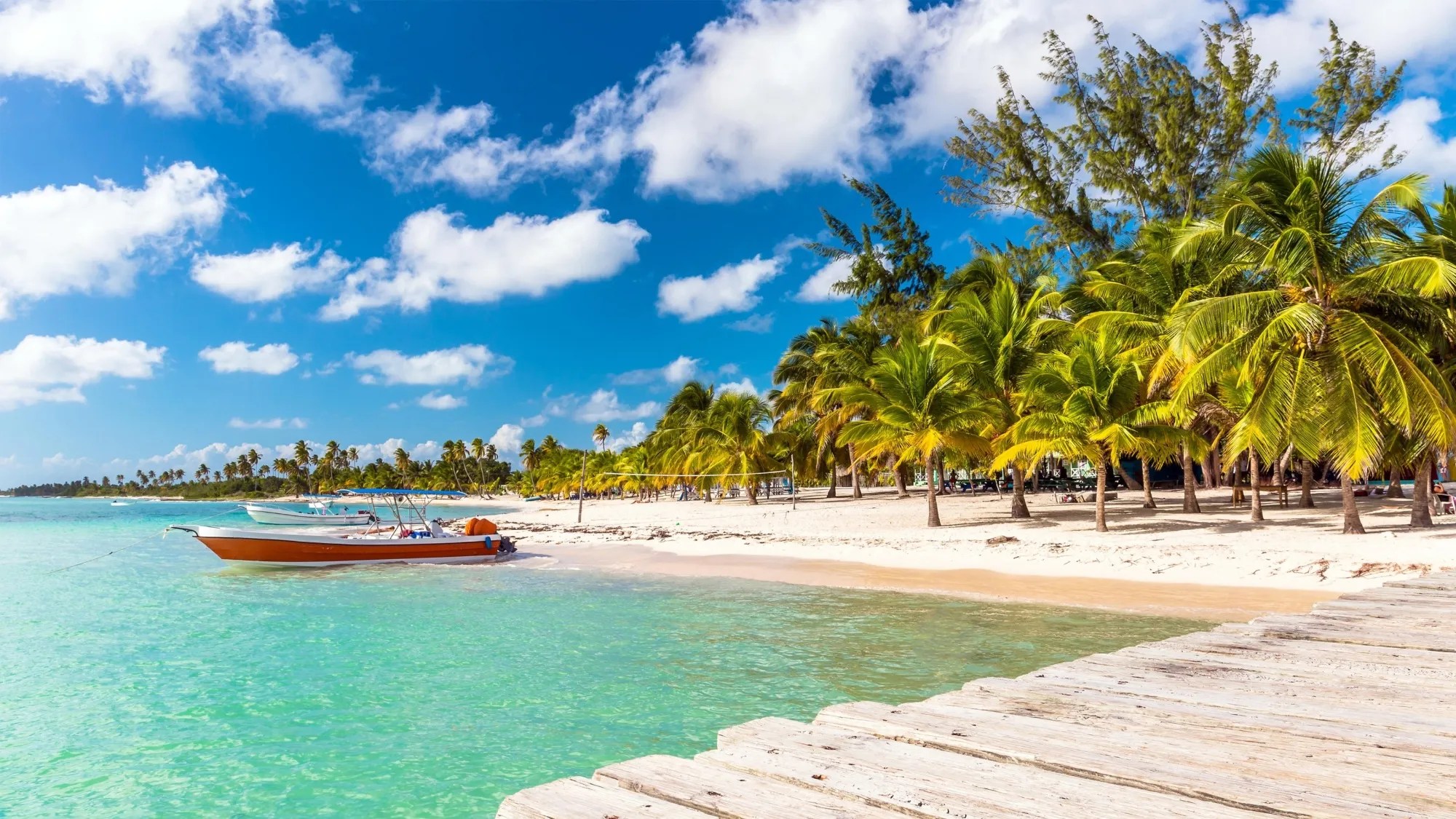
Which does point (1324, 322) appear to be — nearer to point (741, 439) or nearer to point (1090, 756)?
point (1090, 756)

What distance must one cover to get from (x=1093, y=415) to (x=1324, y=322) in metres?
5.24

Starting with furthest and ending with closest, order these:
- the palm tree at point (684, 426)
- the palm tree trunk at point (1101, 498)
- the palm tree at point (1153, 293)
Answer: the palm tree at point (684, 426)
the palm tree at point (1153, 293)
the palm tree trunk at point (1101, 498)

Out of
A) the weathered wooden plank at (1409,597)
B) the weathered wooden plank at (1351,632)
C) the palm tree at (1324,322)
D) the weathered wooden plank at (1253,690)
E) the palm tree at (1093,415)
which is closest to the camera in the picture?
the weathered wooden plank at (1253,690)

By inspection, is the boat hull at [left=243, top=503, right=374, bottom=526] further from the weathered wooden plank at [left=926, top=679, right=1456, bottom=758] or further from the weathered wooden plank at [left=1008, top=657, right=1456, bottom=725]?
the weathered wooden plank at [left=926, top=679, right=1456, bottom=758]

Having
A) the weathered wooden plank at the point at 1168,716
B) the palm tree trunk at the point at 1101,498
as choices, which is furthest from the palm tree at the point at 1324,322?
the weathered wooden plank at the point at 1168,716

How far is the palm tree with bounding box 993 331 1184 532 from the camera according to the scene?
18.4m

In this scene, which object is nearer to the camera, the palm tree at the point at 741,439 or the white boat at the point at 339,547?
the white boat at the point at 339,547

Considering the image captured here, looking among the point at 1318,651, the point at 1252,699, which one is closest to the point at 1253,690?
the point at 1252,699

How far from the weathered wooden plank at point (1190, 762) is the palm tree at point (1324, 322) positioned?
14.4m

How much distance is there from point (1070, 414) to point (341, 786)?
17572 millimetres

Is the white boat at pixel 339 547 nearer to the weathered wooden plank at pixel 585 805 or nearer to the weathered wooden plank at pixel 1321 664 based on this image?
the weathered wooden plank at pixel 1321 664

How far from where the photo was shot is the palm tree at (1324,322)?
45.2ft

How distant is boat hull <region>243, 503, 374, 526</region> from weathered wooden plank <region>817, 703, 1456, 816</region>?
1330 inches

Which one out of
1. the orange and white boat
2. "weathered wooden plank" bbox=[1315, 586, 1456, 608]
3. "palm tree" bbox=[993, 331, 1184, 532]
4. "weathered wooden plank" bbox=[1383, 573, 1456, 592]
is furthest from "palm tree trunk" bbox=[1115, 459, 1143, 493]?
"weathered wooden plank" bbox=[1315, 586, 1456, 608]
